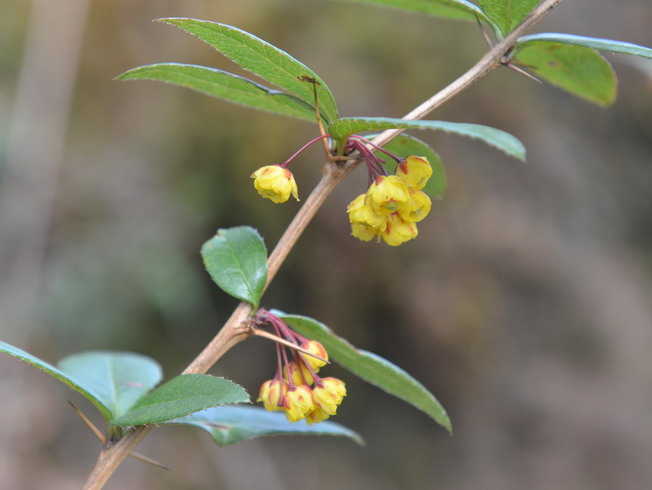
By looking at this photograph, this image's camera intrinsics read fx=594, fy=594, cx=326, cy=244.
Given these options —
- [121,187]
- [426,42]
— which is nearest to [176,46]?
[121,187]

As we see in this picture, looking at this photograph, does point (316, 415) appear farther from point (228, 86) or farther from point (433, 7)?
point (433, 7)

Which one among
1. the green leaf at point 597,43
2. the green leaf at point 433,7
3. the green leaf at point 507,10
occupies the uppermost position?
the green leaf at point 433,7

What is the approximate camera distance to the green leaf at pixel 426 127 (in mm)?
652

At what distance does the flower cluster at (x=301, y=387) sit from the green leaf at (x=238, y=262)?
0.04 meters

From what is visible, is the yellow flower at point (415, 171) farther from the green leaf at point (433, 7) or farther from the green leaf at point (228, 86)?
the green leaf at point (433, 7)

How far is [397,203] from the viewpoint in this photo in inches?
31.1

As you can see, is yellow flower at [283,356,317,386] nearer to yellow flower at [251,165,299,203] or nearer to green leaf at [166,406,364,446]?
green leaf at [166,406,364,446]

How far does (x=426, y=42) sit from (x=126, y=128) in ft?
7.35

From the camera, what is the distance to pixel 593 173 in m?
4.96

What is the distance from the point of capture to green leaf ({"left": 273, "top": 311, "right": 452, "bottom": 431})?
2.81 ft

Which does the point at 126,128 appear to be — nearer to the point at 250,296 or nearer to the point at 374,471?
the point at 374,471

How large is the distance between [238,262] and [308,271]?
298cm

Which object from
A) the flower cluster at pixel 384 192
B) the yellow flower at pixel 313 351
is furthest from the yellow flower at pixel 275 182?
the yellow flower at pixel 313 351

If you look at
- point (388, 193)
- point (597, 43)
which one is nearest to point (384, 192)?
point (388, 193)
